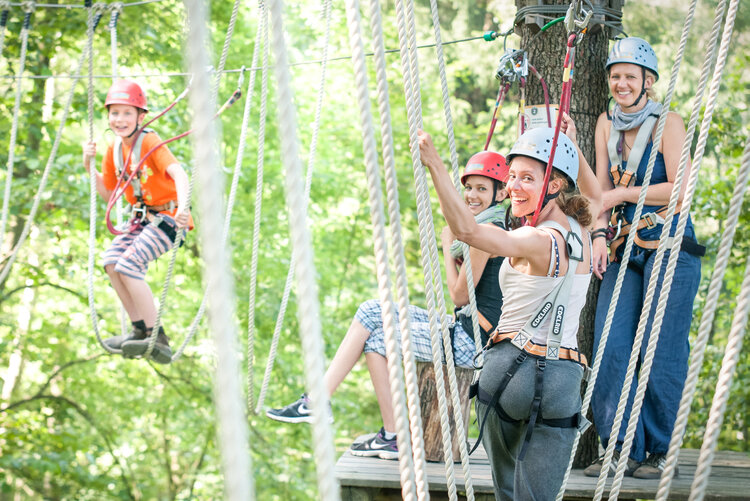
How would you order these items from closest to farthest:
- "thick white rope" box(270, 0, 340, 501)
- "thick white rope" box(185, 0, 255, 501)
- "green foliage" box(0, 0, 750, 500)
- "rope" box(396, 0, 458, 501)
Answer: "thick white rope" box(185, 0, 255, 501), "thick white rope" box(270, 0, 340, 501), "rope" box(396, 0, 458, 501), "green foliage" box(0, 0, 750, 500)

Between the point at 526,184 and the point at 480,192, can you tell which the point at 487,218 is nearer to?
the point at 480,192

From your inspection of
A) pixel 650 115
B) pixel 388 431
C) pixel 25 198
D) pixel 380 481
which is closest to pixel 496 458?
pixel 380 481

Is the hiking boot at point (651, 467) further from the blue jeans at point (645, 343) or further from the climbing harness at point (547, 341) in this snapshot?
the climbing harness at point (547, 341)

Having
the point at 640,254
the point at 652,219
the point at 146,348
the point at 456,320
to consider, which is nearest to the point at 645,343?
the point at 640,254

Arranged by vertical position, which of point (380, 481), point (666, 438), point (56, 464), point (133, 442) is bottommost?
point (133, 442)

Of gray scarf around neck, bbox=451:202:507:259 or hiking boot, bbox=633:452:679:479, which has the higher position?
gray scarf around neck, bbox=451:202:507:259

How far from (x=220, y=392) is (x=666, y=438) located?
6.81 feet

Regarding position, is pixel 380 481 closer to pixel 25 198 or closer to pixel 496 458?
pixel 496 458

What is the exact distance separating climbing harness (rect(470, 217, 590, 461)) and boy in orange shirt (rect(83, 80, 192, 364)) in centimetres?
189

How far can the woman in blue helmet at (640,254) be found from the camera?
244 centimetres

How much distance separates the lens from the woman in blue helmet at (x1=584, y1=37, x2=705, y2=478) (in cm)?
244

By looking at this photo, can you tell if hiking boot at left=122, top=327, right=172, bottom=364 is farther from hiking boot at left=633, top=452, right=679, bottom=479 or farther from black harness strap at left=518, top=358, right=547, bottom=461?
black harness strap at left=518, top=358, right=547, bottom=461

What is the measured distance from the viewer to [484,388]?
6.28 ft

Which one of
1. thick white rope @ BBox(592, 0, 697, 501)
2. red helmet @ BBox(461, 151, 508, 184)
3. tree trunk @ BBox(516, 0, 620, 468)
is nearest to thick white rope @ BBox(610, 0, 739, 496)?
thick white rope @ BBox(592, 0, 697, 501)
